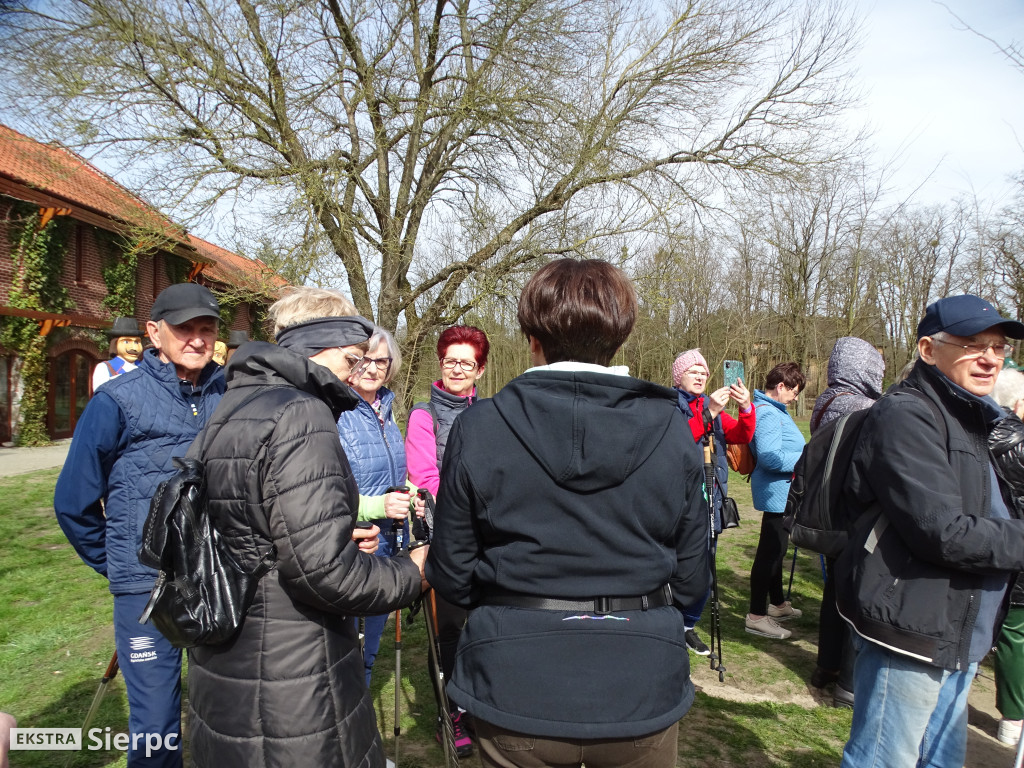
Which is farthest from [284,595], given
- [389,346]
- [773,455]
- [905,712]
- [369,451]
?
[773,455]

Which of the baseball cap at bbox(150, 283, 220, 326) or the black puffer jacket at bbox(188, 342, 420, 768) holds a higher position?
the baseball cap at bbox(150, 283, 220, 326)


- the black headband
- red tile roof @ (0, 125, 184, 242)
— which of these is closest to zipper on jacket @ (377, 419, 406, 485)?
the black headband

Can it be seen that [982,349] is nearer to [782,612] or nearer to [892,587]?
[892,587]

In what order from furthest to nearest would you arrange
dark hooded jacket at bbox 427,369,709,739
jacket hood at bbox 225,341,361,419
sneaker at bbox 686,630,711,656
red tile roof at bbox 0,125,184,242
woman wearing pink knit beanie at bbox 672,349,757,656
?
red tile roof at bbox 0,125,184,242 → woman wearing pink knit beanie at bbox 672,349,757,656 → sneaker at bbox 686,630,711,656 → jacket hood at bbox 225,341,361,419 → dark hooded jacket at bbox 427,369,709,739

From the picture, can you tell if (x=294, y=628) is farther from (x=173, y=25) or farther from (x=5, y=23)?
(x=173, y=25)

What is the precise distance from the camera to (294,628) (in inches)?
70.5

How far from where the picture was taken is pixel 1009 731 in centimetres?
346

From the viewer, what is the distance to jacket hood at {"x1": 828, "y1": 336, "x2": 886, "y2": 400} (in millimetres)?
3660

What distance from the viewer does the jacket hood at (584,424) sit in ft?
4.88

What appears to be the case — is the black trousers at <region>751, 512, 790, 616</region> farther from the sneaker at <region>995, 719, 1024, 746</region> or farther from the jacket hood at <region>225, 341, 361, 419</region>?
the jacket hood at <region>225, 341, 361, 419</region>

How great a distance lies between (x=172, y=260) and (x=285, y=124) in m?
13.9

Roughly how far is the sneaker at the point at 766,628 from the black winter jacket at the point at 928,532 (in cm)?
282

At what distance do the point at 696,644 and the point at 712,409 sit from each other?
1.42m

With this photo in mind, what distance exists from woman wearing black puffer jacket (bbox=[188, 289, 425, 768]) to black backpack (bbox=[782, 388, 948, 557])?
1.70 m
